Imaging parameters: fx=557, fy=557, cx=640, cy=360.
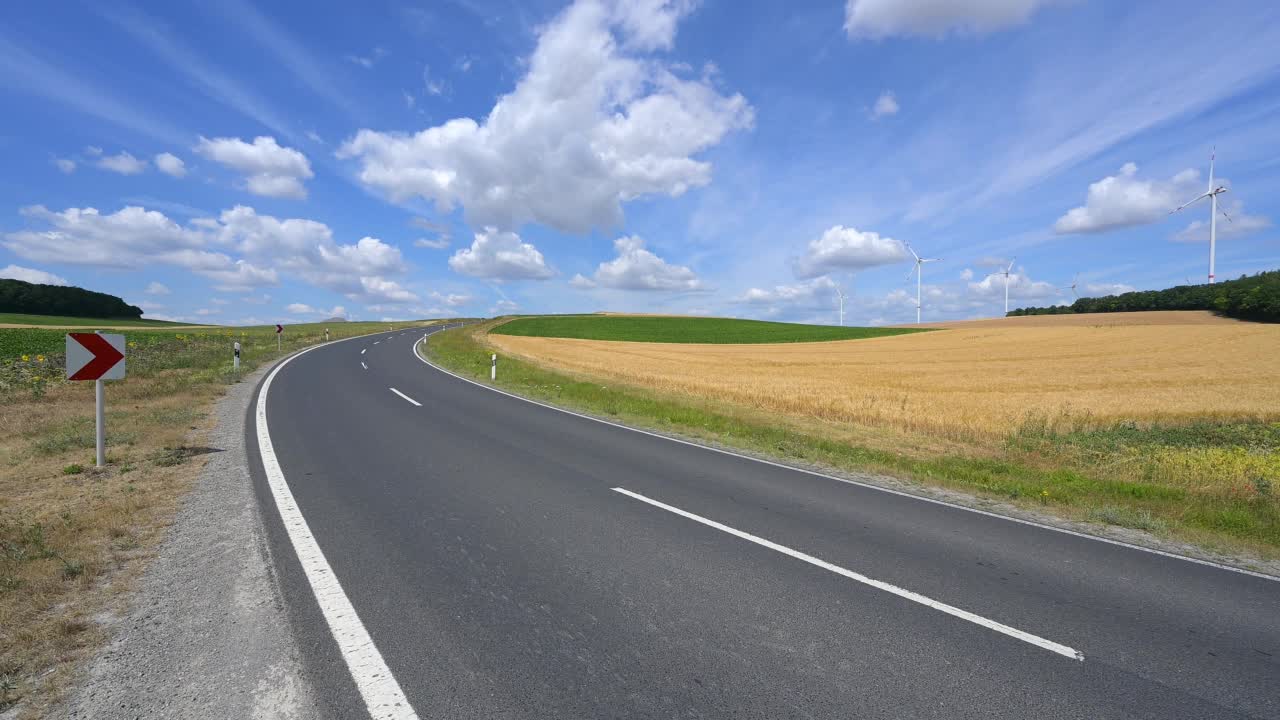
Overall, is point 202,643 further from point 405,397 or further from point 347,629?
point 405,397

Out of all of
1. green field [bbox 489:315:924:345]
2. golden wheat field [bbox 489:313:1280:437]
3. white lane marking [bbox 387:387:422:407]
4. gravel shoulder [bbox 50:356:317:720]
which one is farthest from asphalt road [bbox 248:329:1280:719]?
green field [bbox 489:315:924:345]

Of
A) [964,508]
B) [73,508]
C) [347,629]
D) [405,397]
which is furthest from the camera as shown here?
[405,397]

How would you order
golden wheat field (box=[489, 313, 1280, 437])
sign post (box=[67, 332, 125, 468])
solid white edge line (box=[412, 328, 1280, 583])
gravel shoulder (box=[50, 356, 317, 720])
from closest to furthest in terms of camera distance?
gravel shoulder (box=[50, 356, 317, 720]) → solid white edge line (box=[412, 328, 1280, 583]) → sign post (box=[67, 332, 125, 468]) → golden wheat field (box=[489, 313, 1280, 437])

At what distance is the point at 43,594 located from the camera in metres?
4.02

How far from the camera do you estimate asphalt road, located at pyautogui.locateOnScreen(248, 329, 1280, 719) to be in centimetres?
322

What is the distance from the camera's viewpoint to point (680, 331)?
70562 millimetres

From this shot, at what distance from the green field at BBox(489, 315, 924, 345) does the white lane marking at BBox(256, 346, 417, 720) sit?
181 ft

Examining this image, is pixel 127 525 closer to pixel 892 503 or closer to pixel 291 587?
pixel 291 587

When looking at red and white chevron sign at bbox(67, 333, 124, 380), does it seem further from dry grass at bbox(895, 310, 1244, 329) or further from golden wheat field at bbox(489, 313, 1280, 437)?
dry grass at bbox(895, 310, 1244, 329)

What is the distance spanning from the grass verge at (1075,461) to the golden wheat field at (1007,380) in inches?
59.4

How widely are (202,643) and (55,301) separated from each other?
382 feet

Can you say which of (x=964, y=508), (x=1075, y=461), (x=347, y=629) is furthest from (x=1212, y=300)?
(x=347, y=629)

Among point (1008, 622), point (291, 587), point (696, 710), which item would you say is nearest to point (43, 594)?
point (291, 587)

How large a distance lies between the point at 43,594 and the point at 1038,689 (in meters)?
6.73
